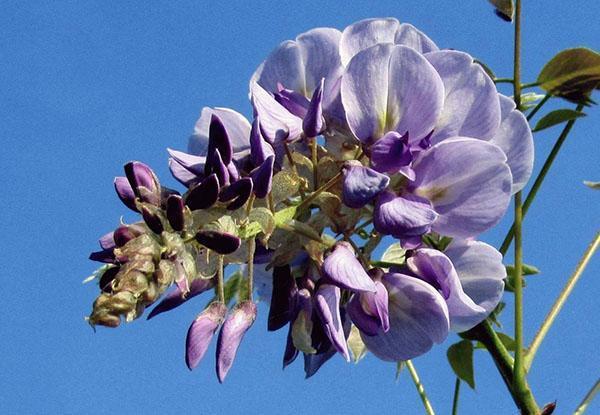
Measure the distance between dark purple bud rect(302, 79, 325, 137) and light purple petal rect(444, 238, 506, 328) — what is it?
26 centimetres

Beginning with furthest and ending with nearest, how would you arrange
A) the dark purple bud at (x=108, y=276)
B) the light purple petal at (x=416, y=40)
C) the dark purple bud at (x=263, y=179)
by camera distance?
the light purple petal at (x=416, y=40) → the dark purple bud at (x=263, y=179) → the dark purple bud at (x=108, y=276)

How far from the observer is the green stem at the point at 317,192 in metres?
1.35

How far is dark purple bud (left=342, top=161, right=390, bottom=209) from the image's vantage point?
4.32 feet

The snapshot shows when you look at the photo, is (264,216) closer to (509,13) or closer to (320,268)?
(320,268)

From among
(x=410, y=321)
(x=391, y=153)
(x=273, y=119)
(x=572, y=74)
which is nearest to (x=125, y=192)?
(x=273, y=119)

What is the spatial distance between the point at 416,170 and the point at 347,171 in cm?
12

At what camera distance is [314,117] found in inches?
54.9

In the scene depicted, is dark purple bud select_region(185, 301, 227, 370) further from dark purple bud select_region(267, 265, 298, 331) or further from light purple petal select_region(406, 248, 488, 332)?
light purple petal select_region(406, 248, 488, 332)

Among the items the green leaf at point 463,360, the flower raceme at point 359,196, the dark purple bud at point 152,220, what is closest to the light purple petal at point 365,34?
the flower raceme at point 359,196

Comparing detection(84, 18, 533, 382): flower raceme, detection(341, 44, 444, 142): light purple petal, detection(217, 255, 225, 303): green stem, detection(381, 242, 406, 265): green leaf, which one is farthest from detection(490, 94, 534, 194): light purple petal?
detection(217, 255, 225, 303): green stem

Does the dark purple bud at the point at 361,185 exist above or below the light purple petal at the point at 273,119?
below

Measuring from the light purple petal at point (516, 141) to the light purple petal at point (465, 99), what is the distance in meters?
0.03

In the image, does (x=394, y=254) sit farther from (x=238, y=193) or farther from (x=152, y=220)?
(x=152, y=220)

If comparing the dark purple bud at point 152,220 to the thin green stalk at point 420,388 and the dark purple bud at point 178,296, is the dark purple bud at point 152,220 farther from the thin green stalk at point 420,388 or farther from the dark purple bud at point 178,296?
the thin green stalk at point 420,388
